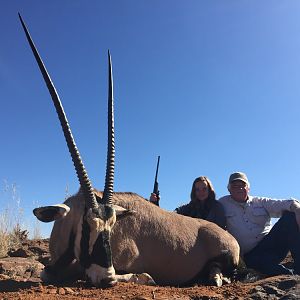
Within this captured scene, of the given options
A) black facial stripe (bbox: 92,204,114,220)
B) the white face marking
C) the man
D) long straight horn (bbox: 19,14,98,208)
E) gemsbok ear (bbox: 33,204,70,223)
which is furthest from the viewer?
the man

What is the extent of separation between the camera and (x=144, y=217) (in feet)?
20.8

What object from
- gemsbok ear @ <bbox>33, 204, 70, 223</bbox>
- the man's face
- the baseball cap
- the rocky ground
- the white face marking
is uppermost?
the baseball cap

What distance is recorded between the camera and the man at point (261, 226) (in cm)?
696

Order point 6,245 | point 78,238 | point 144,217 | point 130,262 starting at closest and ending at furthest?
1. point 78,238
2. point 130,262
3. point 144,217
4. point 6,245

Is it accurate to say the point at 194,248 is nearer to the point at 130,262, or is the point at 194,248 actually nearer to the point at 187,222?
the point at 187,222

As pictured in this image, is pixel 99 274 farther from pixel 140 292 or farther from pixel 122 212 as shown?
pixel 122 212

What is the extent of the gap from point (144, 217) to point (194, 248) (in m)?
Result: 0.82

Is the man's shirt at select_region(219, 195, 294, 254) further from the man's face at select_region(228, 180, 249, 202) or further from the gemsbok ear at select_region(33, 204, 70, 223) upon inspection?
the gemsbok ear at select_region(33, 204, 70, 223)

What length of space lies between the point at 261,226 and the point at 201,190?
110 cm

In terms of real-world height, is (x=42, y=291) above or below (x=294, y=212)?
below

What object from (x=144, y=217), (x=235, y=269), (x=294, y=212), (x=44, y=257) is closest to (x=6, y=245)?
(x=44, y=257)

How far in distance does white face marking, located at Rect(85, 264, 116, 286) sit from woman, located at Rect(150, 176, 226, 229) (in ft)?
9.81

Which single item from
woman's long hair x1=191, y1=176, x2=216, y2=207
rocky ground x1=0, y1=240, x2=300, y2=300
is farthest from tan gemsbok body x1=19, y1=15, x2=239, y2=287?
woman's long hair x1=191, y1=176, x2=216, y2=207

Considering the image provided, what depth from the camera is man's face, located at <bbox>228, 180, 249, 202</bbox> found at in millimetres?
7504
